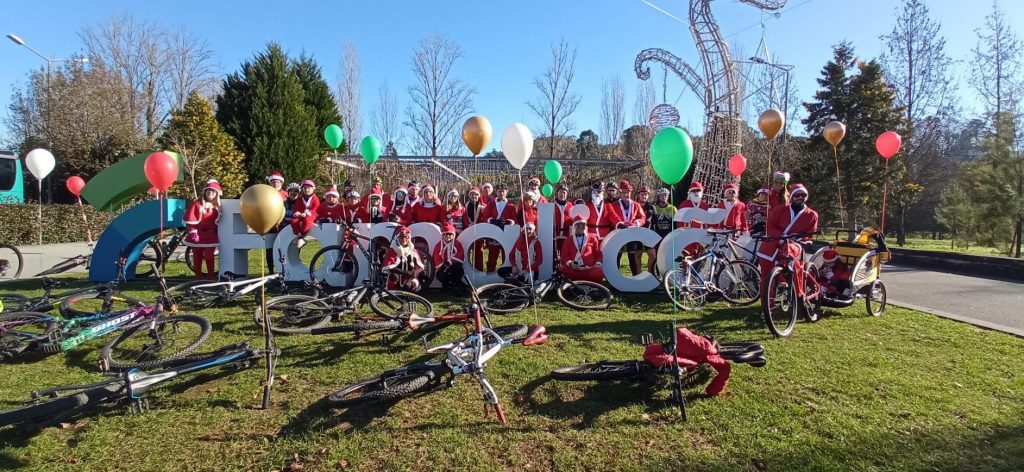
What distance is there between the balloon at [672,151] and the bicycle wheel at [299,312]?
3867 millimetres

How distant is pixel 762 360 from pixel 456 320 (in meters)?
2.68

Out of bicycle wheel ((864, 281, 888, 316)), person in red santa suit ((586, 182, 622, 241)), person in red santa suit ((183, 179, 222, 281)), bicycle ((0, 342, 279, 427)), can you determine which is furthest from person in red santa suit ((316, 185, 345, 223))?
bicycle wheel ((864, 281, 888, 316))

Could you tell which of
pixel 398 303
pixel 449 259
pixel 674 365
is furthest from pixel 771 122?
pixel 398 303

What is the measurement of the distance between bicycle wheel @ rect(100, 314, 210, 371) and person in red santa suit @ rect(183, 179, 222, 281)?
3777 mm

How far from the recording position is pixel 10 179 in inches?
637

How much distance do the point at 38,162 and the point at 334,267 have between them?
10.1 meters

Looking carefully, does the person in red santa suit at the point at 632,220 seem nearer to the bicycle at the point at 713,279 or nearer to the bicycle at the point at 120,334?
the bicycle at the point at 713,279

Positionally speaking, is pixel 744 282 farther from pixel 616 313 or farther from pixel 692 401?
pixel 692 401

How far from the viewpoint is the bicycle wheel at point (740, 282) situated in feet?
22.2

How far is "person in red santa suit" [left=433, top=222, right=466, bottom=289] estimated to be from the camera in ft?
26.2

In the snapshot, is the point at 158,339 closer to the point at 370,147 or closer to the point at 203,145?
the point at 370,147

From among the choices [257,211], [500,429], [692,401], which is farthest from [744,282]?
[257,211]

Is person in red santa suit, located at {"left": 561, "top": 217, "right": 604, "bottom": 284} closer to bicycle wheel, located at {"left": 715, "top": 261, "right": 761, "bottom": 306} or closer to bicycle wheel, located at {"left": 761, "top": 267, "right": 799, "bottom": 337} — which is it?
bicycle wheel, located at {"left": 715, "top": 261, "right": 761, "bottom": 306}

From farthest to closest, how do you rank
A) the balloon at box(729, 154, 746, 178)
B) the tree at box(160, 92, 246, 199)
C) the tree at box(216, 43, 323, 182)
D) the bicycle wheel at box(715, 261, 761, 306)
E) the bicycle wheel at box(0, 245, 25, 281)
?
the tree at box(216, 43, 323, 182) < the tree at box(160, 92, 246, 199) < the balloon at box(729, 154, 746, 178) < the bicycle wheel at box(0, 245, 25, 281) < the bicycle wheel at box(715, 261, 761, 306)
